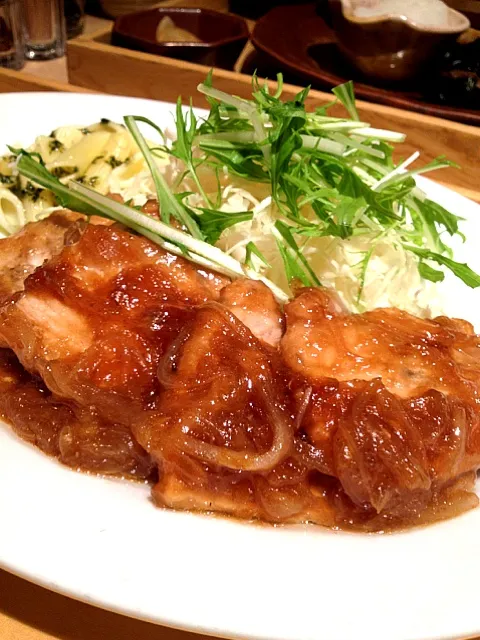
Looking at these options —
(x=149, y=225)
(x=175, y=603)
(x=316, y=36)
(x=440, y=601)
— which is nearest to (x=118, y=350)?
(x=149, y=225)

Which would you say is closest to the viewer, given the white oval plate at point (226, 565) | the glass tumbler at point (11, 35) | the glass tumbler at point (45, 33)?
the white oval plate at point (226, 565)

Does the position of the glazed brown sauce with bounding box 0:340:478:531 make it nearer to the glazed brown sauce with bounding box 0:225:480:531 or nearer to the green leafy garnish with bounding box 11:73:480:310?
the glazed brown sauce with bounding box 0:225:480:531

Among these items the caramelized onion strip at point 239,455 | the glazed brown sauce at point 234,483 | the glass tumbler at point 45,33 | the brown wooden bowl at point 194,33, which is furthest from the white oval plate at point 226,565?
the glass tumbler at point 45,33

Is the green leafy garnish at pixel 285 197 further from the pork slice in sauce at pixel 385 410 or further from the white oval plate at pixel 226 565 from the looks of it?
the white oval plate at pixel 226 565

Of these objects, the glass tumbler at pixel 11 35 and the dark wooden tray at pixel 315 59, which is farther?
the glass tumbler at pixel 11 35

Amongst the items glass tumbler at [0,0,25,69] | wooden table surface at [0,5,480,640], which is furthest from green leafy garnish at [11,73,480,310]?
glass tumbler at [0,0,25,69]

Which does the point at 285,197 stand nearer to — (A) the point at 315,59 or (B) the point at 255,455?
(B) the point at 255,455
